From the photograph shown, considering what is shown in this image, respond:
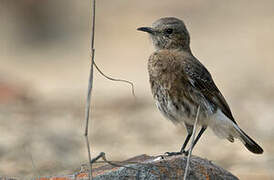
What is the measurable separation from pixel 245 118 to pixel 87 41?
324 inches

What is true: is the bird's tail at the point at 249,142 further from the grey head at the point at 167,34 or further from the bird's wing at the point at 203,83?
the grey head at the point at 167,34

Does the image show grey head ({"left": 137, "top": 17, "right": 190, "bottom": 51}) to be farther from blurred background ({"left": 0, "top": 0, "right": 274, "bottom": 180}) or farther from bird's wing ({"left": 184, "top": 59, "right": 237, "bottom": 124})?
blurred background ({"left": 0, "top": 0, "right": 274, "bottom": 180})

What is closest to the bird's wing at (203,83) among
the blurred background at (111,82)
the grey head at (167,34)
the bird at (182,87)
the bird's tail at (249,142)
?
the bird at (182,87)

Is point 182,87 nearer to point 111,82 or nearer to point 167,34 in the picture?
point 167,34

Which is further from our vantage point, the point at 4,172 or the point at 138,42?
the point at 138,42

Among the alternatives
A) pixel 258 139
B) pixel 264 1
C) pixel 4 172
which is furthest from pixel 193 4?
pixel 4 172

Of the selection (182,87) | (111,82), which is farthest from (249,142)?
(111,82)

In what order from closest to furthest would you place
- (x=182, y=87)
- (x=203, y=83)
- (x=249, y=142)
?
(x=182, y=87) → (x=203, y=83) → (x=249, y=142)

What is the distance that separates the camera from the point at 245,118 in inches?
602

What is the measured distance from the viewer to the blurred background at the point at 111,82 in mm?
12969

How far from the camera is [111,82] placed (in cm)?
1848

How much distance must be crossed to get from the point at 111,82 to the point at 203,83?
28.8 ft

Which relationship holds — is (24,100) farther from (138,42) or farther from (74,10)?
(74,10)

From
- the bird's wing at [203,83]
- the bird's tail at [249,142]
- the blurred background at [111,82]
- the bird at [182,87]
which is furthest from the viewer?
the blurred background at [111,82]
